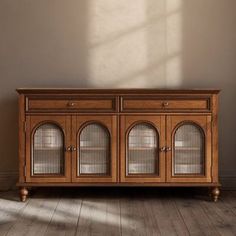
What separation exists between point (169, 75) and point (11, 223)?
1.81m

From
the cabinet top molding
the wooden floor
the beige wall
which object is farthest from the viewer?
the beige wall

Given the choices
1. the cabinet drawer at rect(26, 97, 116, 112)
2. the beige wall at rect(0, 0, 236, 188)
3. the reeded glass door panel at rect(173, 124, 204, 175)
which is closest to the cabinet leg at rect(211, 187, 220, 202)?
the reeded glass door panel at rect(173, 124, 204, 175)

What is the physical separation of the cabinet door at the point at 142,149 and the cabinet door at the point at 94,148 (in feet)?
0.24

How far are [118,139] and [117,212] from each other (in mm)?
573

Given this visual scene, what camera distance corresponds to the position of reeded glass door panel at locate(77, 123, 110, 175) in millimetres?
3586

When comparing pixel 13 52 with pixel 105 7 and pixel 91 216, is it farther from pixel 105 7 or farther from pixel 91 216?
pixel 91 216

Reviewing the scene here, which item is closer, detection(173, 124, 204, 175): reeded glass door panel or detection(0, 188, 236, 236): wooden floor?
detection(0, 188, 236, 236): wooden floor

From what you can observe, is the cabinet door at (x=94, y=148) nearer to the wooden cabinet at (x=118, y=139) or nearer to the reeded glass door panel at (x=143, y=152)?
the wooden cabinet at (x=118, y=139)

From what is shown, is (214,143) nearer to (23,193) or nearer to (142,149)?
(142,149)

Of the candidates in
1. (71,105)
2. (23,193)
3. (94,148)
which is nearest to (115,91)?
(71,105)

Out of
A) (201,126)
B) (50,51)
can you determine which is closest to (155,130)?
(201,126)

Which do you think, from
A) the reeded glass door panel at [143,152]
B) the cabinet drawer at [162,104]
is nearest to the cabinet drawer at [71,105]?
the cabinet drawer at [162,104]

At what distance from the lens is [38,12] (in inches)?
159

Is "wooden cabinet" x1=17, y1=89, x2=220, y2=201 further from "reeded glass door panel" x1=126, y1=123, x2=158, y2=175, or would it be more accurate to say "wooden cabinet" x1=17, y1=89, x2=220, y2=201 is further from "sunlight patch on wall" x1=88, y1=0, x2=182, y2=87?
"sunlight patch on wall" x1=88, y1=0, x2=182, y2=87
